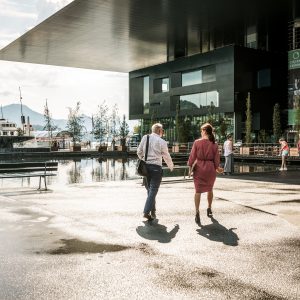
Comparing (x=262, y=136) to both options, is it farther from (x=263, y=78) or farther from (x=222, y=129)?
(x=263, y=78)

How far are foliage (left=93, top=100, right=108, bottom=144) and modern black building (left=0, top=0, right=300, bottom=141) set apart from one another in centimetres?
599

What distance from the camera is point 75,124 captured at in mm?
62469

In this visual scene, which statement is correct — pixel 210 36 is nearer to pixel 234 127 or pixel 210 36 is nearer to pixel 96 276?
pixel 234 127

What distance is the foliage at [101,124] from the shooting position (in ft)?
221

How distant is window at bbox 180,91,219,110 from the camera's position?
172ft

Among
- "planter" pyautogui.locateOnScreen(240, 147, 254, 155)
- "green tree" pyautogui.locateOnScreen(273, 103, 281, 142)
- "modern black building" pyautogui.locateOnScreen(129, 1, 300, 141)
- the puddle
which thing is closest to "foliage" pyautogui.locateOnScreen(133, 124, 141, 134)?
"modern black building" pyautogui.locateOnScreen(129, 1, 300, 141)

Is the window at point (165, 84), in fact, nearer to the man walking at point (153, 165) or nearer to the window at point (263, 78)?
the window at point (263, 78)

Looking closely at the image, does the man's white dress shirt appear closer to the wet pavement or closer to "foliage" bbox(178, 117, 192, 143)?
the wet pavement

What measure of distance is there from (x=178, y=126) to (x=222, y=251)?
46.9m

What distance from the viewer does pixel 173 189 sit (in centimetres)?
1323

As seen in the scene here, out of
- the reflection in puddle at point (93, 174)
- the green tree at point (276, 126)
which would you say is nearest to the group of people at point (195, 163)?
the reflection in puddle at point (93, 174)

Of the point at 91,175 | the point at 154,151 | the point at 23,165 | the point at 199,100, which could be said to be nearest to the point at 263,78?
the point at 199,100

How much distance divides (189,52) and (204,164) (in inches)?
1841

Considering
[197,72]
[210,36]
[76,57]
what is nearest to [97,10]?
[210,36]
